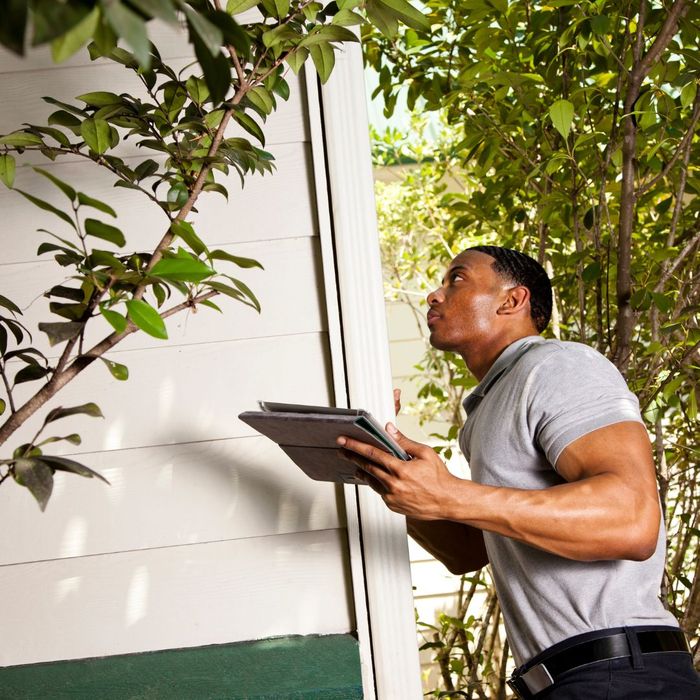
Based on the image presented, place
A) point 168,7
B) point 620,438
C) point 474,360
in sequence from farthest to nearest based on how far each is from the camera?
point 474,360
point 620,438
point 168,7

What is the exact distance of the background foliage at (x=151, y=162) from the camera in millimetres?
710

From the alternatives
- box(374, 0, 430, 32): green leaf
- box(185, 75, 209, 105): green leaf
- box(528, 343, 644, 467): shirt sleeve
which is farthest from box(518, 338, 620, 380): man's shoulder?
Result: box(185, 75, 209, 105): green leaf

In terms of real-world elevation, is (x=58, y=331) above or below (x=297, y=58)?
below

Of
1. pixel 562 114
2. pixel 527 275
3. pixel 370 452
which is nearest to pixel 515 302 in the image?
pixel 527 275

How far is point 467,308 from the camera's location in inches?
71.4

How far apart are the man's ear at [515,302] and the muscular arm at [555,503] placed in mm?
593

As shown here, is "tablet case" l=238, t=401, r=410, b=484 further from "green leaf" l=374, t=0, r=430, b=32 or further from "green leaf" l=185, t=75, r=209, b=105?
"green leaf" l=374, t=0, r=430, b=32

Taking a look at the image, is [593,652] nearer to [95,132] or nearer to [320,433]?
[320,433]

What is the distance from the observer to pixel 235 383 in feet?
4.67

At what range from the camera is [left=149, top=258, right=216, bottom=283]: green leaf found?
2.55ft

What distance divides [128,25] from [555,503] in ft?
3.20

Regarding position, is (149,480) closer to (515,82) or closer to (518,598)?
(518,598)

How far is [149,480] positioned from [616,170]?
171 cm

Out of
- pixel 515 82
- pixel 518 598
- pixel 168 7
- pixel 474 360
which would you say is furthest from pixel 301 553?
pixel 515 82
